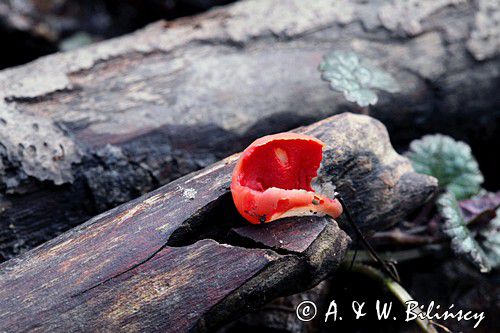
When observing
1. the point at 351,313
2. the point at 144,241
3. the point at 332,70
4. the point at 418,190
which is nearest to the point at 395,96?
the point at 332,70

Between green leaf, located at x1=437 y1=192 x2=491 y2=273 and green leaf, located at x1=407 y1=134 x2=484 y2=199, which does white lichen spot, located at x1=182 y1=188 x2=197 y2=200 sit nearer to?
green leaf, located at x1=437 y1=192 x2=491 y2=273

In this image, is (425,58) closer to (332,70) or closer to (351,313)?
(332,70)

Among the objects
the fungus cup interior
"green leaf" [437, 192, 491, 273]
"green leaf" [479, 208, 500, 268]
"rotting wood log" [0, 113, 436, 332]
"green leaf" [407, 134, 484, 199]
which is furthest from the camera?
"green leaf" [407, 134, 484, 199]

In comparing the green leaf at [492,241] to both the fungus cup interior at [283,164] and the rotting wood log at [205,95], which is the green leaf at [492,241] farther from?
the fungus cup interior at [283,164]

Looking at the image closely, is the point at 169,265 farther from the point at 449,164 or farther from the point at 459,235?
the point at 449,164

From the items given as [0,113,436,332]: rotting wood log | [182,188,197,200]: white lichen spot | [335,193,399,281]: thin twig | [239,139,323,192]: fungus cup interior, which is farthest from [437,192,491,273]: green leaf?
[182,188,197,200]: white lichen spot

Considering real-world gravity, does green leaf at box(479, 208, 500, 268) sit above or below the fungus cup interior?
below

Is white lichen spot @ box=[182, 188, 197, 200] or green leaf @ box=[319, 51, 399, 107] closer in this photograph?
white lichen spot @ box=[182, 188, 197, 200]
